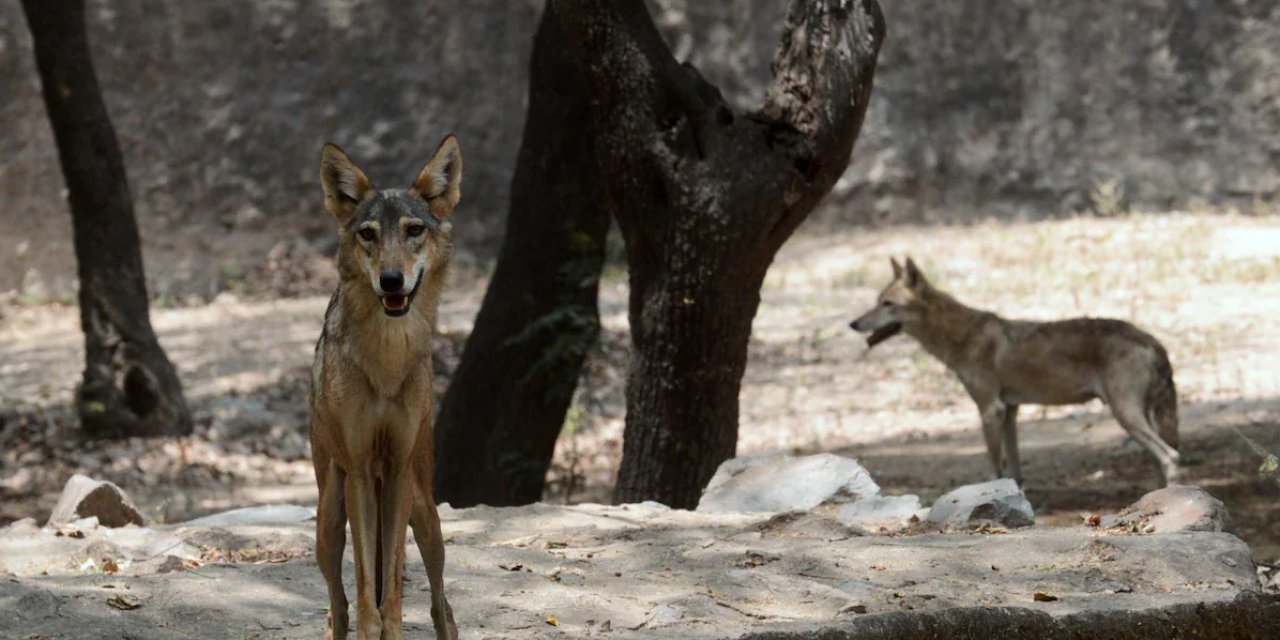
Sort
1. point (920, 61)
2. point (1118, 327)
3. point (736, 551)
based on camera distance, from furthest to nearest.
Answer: point (920, 61)
point (1118, 327)
point (736, 551)

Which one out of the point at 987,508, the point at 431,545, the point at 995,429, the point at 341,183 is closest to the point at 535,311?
the point at 995,429

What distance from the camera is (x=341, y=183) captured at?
5301 mm

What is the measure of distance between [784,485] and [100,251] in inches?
287

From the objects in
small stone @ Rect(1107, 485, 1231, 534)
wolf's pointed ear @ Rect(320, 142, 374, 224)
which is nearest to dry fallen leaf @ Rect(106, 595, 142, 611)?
wolf's pointed ear @ Rect(320, 142, 374, 224)

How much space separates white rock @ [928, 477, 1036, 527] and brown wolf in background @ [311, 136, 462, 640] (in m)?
3.27

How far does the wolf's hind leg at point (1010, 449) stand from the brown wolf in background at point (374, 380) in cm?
627

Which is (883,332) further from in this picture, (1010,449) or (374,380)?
(374,380)

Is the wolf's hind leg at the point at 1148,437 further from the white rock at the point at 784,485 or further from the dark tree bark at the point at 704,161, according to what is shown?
the dark tree bark at the point at 704,161

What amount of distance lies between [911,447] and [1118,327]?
93.5 inches

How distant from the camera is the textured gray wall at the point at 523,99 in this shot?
2069 centimetres

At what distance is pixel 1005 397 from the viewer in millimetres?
11141

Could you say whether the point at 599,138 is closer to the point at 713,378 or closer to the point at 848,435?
the point at 713,378

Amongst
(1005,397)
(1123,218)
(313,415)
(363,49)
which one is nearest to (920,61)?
(1123,218)

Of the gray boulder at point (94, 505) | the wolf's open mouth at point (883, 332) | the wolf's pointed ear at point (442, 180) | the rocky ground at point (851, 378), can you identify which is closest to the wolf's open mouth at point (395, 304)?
the wolf's pointed ear at point (442, 180)
